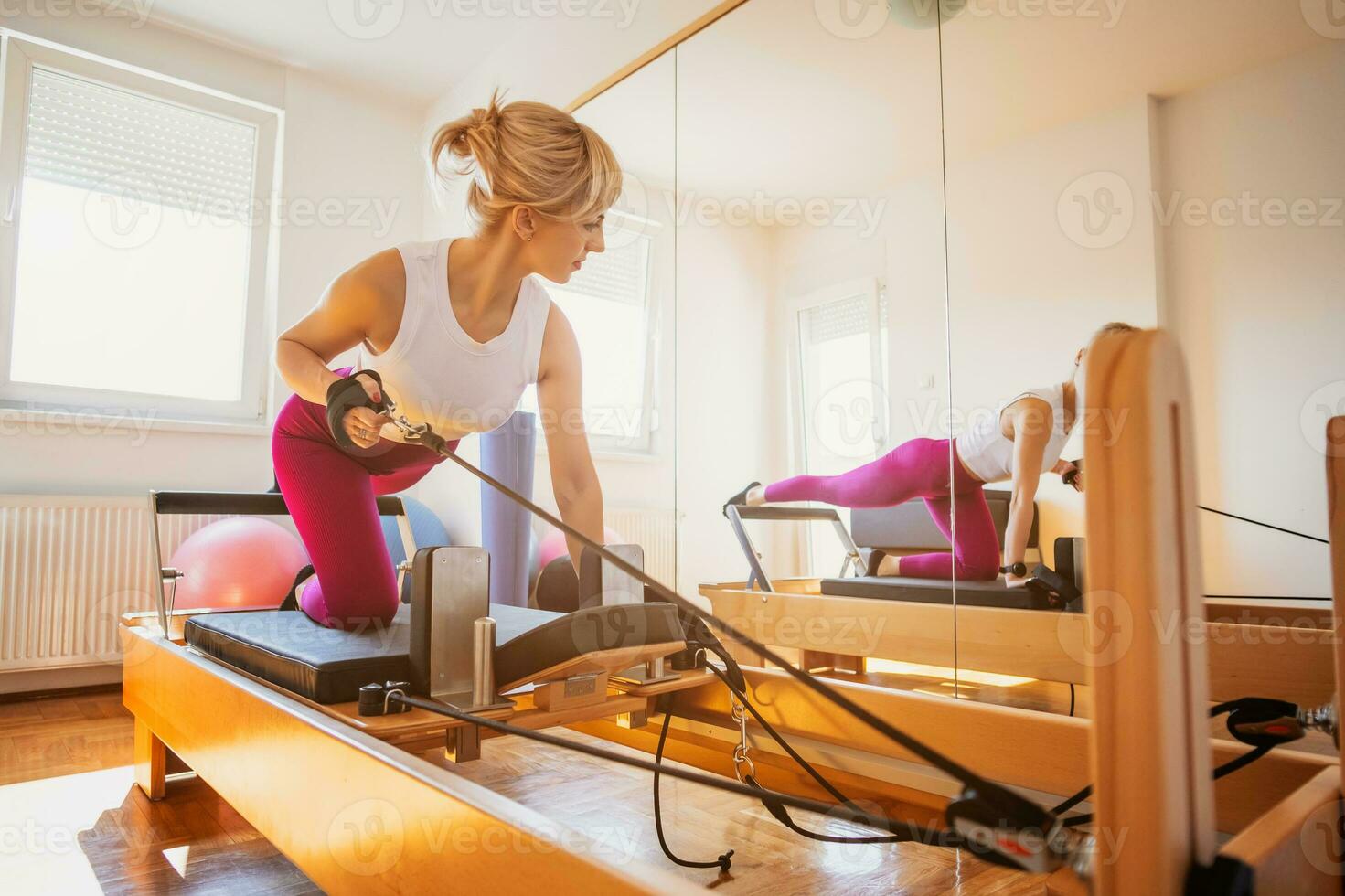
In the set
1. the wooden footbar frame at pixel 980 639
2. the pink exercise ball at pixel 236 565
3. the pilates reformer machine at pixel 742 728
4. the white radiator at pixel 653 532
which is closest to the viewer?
the pilates reformer machine at pixel 742 728

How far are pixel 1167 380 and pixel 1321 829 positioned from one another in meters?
0.40

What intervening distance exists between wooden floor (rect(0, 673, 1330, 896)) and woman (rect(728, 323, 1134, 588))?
27cm

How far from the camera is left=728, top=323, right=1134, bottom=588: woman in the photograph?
170 cm

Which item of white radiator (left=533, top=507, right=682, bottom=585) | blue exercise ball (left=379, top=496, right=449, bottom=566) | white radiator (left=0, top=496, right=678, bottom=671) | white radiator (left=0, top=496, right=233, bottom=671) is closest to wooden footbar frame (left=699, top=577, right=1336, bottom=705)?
white radiator (left=533, top=507, right=682, bottom=585)

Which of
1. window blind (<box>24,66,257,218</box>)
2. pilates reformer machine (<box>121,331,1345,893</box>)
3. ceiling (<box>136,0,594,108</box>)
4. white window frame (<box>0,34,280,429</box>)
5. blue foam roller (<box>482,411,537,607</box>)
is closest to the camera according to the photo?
pilates reformer machine (<box>121,331,1345,893</box>)

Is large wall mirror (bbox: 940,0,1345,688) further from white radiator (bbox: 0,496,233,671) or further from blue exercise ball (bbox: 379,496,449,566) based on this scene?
white radiator (bbox: 0,496,233,671)

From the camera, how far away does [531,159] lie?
1.60 metres

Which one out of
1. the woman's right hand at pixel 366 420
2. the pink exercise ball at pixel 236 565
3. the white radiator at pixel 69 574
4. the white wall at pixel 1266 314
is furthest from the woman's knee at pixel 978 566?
the white radiator at pixel 69 574

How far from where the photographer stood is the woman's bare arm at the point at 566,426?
1911 mm

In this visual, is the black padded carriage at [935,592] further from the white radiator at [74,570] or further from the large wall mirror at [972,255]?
the white radiator at [74,570]

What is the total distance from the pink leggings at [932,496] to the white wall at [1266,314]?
1.45ft

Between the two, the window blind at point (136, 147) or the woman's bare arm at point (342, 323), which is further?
the window blind at point (136, 147)

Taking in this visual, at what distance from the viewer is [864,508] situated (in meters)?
2.03

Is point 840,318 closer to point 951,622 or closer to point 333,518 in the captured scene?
point 951,622
